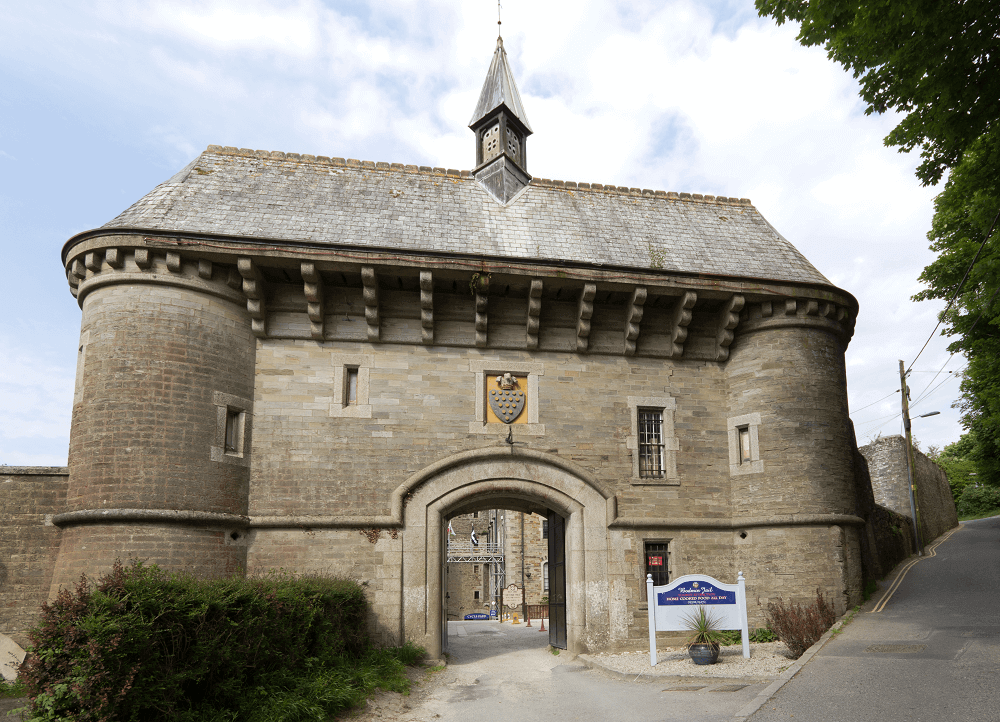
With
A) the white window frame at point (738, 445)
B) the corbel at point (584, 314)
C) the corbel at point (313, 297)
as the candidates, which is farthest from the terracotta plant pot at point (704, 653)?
the corbel at point (313, 297)

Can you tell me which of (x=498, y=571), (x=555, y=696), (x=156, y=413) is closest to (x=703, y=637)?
(x=555, y=696)

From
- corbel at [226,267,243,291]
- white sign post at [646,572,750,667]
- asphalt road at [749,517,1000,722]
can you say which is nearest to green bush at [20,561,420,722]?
white sign post at [646,572,750,667]

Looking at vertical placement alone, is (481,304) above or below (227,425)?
above

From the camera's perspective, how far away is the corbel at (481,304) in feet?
41.6

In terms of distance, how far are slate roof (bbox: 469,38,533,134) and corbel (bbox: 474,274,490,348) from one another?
6.49 m

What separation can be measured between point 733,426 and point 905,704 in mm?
7027

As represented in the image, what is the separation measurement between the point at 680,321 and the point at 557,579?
569 cm

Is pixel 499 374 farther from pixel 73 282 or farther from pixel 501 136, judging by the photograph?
pixel 73 282

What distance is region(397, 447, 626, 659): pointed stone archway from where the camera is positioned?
12.1 meters

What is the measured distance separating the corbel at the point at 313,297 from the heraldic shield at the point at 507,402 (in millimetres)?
3377

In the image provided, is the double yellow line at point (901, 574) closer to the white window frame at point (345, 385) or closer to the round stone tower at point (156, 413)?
the white window frame at point (345, 385)

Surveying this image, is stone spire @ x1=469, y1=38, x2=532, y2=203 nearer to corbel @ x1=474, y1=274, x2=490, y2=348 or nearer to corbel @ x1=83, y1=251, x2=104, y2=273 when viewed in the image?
corbel @ x1=474, y1=274, x2=490, y2=348

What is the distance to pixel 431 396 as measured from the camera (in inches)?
509

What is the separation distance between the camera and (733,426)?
544 inches
